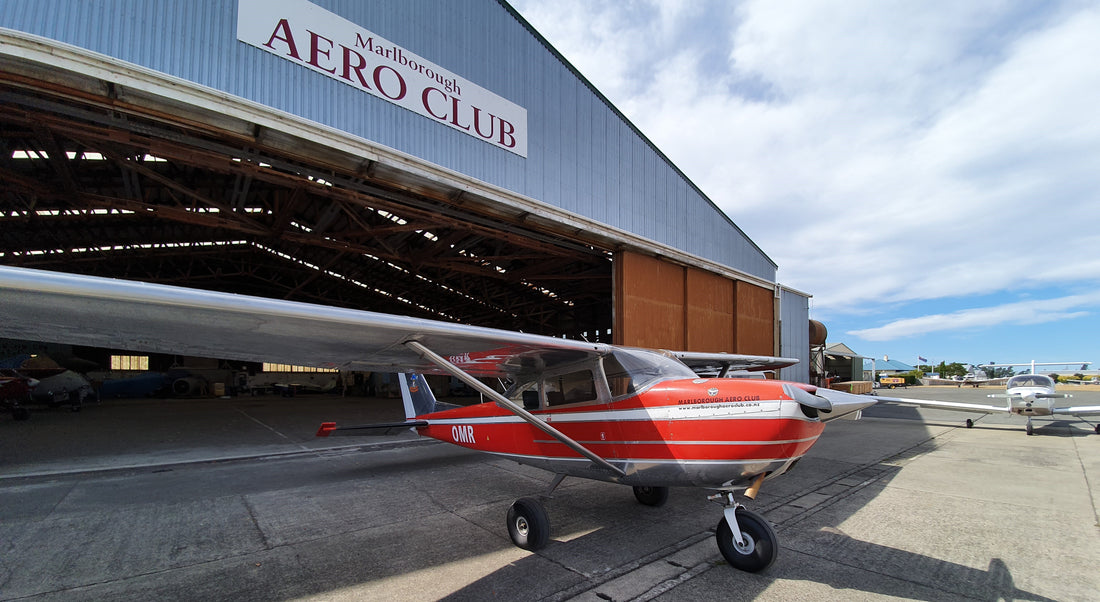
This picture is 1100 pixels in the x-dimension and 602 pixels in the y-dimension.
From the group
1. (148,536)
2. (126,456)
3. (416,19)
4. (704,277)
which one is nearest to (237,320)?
(148,536)

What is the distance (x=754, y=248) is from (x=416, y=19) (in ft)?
45.4

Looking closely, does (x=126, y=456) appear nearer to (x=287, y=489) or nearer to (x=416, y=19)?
(x=287, y=489)

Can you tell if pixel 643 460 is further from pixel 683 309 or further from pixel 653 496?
pixel 683 309

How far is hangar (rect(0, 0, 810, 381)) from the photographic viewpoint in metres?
5.12

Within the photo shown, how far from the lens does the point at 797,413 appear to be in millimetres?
3424

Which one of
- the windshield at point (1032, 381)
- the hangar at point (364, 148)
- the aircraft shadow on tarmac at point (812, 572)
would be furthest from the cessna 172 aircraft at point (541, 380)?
the windshield at point (1032, 381)

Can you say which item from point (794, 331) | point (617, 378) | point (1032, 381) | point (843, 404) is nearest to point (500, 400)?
point (617, 378)

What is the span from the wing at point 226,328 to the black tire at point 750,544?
190 centimetres

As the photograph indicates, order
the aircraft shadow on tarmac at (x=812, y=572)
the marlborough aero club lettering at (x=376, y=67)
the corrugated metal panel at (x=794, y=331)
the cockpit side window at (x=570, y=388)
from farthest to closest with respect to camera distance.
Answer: the corrugated metal panel at (x=794, y=331) < the marlborough aero club lettering at (x=376, y=67) < the cockpit side window at (x=570, y=388) < the aircraft shadow on tarmac at (x=812, y=572)

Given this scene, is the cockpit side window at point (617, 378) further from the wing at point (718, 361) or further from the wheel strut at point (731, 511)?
the wing at point (718, 361)

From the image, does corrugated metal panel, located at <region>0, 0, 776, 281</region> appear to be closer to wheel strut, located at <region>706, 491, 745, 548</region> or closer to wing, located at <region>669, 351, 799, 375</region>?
wing, located at <region>669, 351, 799, 375</region>

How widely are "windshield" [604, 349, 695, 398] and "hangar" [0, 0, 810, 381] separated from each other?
444cm

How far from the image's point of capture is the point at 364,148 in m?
6.41

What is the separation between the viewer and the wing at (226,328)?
2270mm
